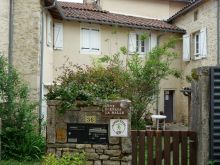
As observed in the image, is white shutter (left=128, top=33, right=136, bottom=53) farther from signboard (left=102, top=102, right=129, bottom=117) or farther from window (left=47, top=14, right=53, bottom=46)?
signboard (left=102, top=102, right=129, bottom=117)

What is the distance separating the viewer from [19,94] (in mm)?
12695

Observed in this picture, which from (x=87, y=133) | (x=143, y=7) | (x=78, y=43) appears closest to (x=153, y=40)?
(x=143, y=7)

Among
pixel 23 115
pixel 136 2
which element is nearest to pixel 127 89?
pixel 23 115

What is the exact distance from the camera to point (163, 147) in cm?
920

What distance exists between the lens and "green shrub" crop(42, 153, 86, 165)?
8.20m

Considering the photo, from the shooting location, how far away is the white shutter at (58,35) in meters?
22.7

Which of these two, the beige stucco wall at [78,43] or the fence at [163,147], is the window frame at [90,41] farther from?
the fence at [163,147]

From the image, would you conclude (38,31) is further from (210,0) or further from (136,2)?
(136,2)

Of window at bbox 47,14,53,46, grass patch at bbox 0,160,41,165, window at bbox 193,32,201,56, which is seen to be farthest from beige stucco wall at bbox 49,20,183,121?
grass patch at bbox 0,160,41,165

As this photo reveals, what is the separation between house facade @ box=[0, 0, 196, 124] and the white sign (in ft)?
28.1

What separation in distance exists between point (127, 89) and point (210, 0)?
7007 millimetres

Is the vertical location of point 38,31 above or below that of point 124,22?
below

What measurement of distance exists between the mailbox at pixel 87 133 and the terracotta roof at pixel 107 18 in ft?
46.2

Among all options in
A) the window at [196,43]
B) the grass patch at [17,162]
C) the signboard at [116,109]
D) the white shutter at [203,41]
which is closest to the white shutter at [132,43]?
the window at [196,43]
